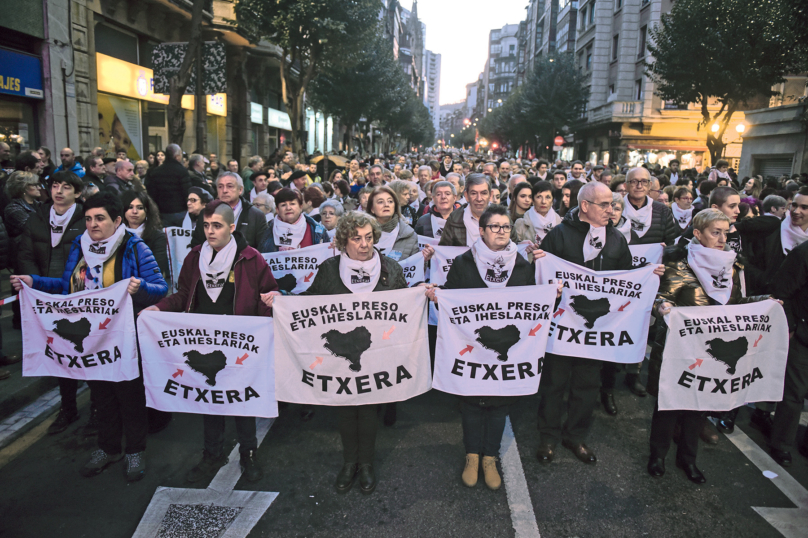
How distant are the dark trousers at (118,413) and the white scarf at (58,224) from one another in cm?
160

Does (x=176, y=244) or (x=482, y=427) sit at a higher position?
(x=176, y=244)

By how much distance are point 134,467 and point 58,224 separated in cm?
242

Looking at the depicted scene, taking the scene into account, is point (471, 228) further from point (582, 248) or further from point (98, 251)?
point (98, 251)

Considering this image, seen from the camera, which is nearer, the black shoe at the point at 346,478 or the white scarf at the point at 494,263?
the black shoe at the point at 346,478

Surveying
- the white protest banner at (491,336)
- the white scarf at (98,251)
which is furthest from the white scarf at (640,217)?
the white scarf at (98,251)

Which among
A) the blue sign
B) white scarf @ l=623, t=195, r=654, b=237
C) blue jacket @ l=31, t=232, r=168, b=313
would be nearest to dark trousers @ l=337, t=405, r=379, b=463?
blue jacket @ l=31, t=232, r=168, b=313

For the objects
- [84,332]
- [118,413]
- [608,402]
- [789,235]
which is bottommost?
[608,402]

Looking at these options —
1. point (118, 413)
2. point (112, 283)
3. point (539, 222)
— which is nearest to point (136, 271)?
point (112, 283)

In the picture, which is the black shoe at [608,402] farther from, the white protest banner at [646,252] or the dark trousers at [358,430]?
the dark trousers at [358,430]

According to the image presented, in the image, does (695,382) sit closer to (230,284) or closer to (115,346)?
(230,284)

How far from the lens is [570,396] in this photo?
4.32m

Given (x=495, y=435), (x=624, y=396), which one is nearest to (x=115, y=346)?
(x=495, y=435)

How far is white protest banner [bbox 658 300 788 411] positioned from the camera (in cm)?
395

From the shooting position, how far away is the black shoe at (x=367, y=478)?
3789mm
